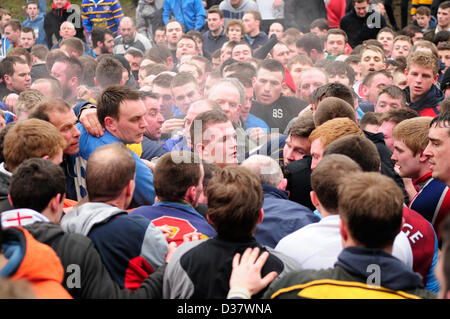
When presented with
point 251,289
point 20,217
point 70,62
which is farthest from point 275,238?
point 70,62

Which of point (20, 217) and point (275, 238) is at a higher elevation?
point (20, 217)

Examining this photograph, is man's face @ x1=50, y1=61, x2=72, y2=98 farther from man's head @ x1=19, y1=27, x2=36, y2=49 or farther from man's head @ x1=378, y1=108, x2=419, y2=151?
man's head @ x1=19, y1=27, x2=36, y2=49

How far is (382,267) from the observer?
2.06 meters

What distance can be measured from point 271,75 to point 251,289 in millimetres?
4277

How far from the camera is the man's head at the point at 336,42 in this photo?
9547 millimetres

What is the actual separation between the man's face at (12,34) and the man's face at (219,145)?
8.41 meters

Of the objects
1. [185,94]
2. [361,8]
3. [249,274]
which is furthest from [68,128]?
[361,8]

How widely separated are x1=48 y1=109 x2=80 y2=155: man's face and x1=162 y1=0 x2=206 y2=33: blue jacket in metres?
8.78

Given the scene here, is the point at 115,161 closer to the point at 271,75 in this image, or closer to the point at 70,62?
the point at 271,75

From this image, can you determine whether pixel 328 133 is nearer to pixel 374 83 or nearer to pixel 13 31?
pixel 374 83

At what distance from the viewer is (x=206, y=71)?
27.5ft

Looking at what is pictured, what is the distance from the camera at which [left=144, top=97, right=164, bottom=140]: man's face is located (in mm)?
5219

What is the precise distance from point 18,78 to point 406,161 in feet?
16.3

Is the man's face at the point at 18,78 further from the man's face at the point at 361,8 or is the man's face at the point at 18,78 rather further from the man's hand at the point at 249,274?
the man's face at the point at 361,8
